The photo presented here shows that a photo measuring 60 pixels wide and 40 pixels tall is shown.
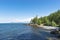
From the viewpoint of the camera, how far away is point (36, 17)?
187 m

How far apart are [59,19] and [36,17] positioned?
263ft

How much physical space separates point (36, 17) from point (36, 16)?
2899 millimetres

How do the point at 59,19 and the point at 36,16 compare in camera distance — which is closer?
the point at 59,19

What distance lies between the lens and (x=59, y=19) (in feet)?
357

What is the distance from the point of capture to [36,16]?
189500 mm

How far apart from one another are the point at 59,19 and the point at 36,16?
82691 millimetres

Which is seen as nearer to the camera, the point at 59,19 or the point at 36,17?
the point at 59,19

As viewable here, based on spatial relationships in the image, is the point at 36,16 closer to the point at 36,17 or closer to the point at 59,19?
the point at 36,17

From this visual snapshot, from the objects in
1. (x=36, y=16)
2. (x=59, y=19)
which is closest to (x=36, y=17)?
(x=36, y=16)
